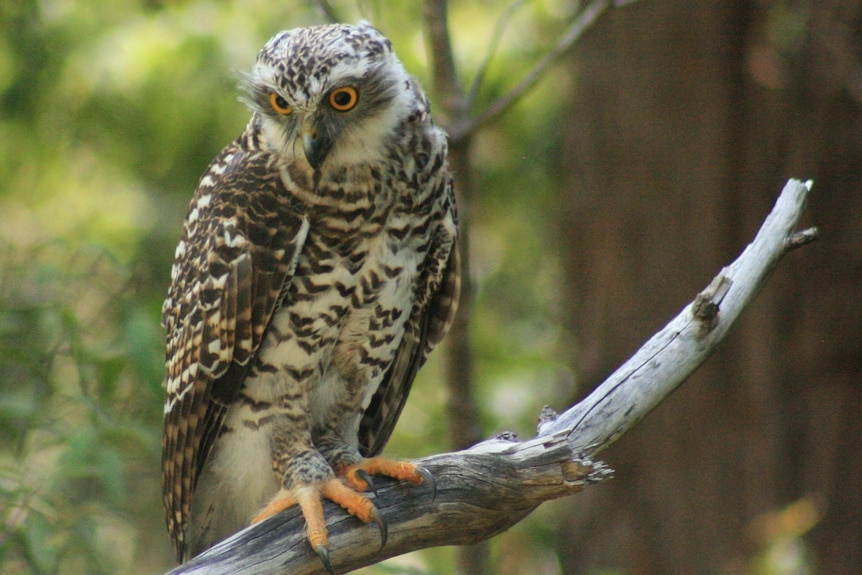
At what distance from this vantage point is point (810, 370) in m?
5.45

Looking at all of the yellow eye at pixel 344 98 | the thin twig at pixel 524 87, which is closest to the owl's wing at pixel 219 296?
the yellow eye at pixel 344 98

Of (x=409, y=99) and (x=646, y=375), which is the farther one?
(x=409, y=99)

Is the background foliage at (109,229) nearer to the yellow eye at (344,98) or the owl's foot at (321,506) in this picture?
the owl's foot at (321,506)

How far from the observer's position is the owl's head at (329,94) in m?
3.04

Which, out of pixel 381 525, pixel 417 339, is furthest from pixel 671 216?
pixel 381 525

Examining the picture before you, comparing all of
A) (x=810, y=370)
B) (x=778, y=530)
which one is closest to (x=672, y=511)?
(x=778, y=530)

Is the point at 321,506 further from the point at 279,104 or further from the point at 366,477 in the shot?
the point at 279,104

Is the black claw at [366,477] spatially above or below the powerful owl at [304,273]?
below

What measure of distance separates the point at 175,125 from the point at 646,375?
310 centimetres

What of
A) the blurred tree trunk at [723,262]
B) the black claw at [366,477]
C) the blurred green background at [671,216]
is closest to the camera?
the black claw at [366,477]

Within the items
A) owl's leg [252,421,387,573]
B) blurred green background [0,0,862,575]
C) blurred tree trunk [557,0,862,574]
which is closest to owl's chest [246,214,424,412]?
owl's leg [252,421,387,573]

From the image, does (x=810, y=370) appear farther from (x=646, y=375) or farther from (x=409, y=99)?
(x=409, y=99)

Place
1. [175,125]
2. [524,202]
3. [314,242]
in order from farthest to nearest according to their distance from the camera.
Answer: [524,202] → [175,125] → [314,242]

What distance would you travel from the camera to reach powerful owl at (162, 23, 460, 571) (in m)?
3.12
